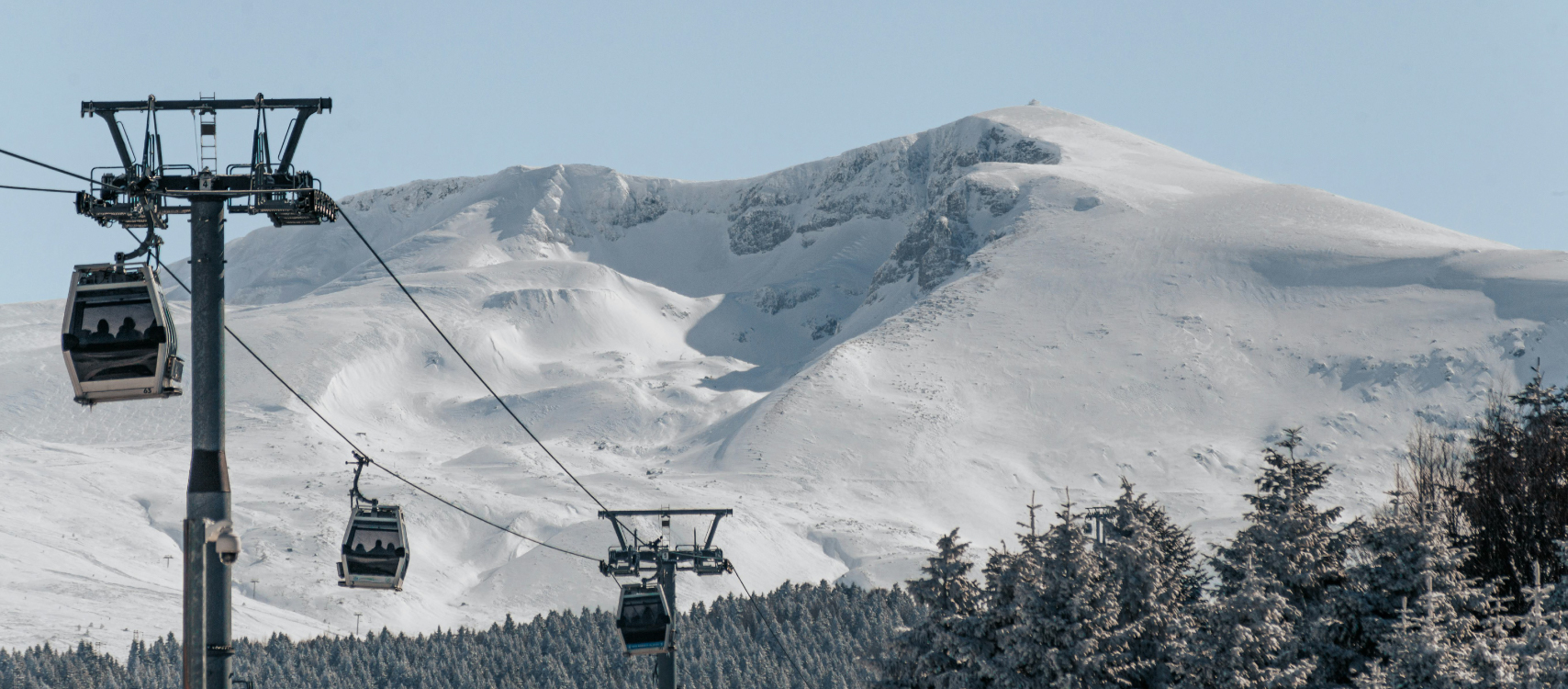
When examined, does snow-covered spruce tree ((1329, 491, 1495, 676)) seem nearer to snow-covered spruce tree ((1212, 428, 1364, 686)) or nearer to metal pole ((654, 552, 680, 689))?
snow-covered spruce tree ((1212, 428, 1364, 686))

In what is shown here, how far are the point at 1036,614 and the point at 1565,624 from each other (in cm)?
1018

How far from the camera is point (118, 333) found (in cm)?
1312

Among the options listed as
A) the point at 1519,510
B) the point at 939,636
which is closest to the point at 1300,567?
the point at 939,636

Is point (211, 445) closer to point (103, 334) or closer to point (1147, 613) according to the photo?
point (103, 334)

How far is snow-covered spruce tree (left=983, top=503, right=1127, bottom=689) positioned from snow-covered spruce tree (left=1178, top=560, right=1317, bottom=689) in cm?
181

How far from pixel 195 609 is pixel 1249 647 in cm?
2247

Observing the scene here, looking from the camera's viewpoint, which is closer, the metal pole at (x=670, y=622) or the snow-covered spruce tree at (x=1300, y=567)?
the snow-covered spruce tree at (x=1300, y=567)

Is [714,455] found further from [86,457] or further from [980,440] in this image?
[86,457]

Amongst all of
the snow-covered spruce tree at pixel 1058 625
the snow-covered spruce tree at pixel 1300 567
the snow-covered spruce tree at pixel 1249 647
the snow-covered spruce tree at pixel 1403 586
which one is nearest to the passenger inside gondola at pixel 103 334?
the snow-covered spruce tree at pixel 1058 625

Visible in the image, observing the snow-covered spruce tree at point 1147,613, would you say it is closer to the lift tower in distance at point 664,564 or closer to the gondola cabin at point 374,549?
the lift tower in distance at point 664,564

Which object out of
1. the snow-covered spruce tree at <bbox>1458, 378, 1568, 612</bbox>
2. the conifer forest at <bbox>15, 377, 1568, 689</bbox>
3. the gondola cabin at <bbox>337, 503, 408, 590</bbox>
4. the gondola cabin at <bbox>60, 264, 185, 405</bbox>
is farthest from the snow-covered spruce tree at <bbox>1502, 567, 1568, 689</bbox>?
the gondola cabin at <bbox>60, 264, 185, 405</bbox>

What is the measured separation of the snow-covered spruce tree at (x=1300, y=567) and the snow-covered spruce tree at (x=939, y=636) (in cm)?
557

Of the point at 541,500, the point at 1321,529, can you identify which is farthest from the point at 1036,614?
the point at 541,500

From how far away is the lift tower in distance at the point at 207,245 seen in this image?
1204cm
